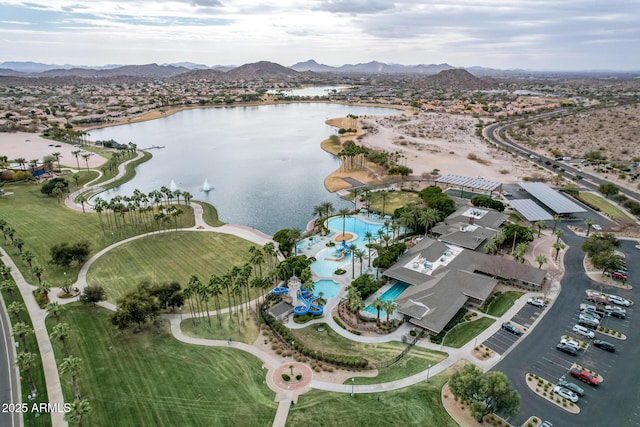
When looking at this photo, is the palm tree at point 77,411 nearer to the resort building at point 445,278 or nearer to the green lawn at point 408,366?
the green lawn at point 408,366

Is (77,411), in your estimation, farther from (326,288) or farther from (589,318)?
(589,318)

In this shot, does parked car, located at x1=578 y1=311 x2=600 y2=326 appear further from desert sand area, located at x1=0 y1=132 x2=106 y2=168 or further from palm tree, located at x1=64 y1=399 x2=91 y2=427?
desert sand area, located at x1=0 y1=132 x2=106 y2=168

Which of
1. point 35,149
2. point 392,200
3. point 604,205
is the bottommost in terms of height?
point 392,200

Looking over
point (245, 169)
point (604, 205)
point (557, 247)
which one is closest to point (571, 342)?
point (557, 247)

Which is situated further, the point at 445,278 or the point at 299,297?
the point at 299,297

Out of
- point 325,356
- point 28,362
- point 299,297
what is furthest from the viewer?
point 299,297

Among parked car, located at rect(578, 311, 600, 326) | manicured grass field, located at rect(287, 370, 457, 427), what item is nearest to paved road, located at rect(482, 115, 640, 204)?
parked car, located at rect(578, 311, 600, 326)
